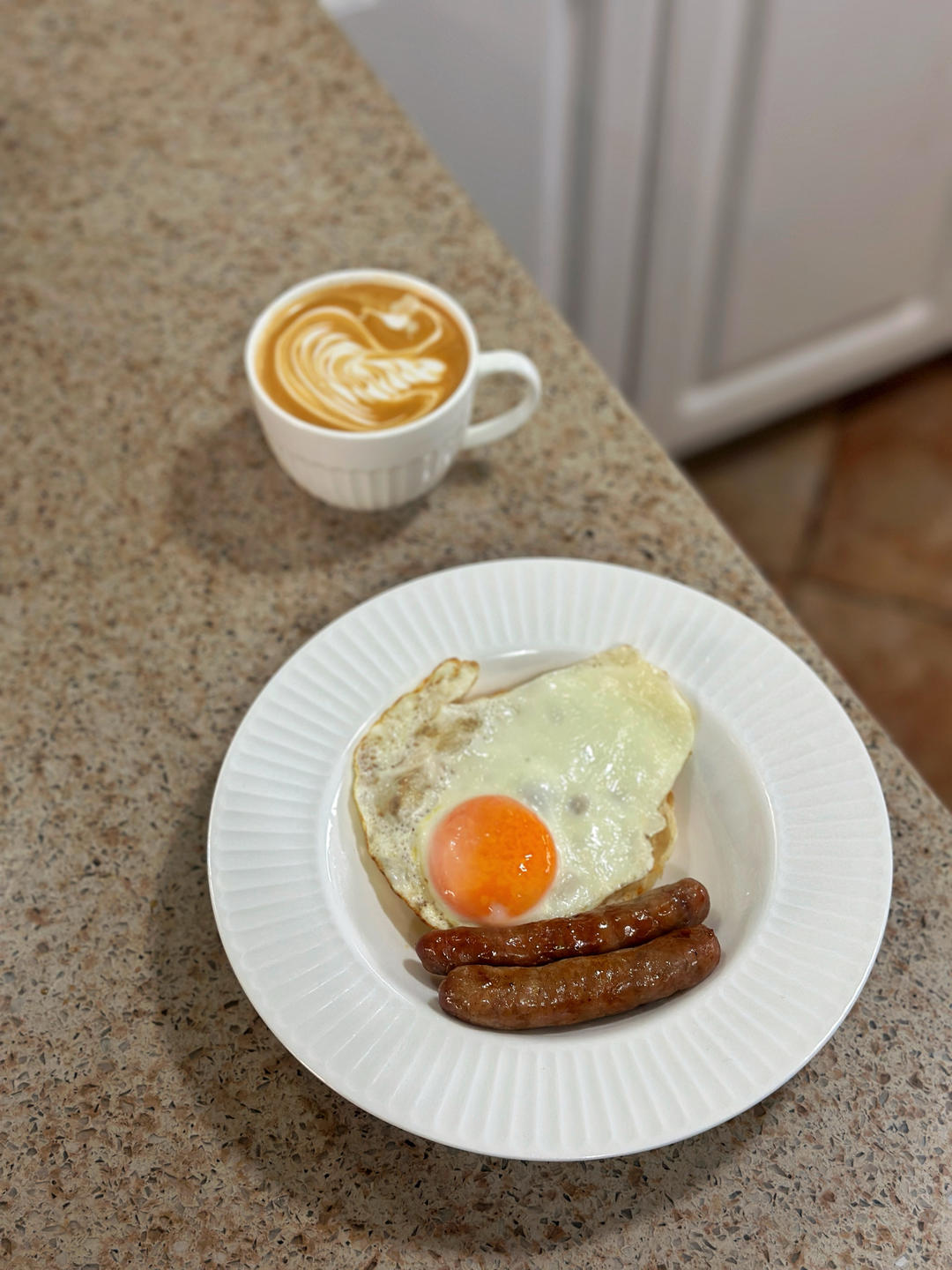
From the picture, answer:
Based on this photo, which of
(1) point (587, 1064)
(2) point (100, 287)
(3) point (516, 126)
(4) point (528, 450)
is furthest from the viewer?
(3) point (516, 126)

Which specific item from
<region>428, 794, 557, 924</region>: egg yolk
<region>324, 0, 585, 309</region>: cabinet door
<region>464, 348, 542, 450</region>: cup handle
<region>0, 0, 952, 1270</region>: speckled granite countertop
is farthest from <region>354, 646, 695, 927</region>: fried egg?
<region>324, 0, 585, 309</region>: cabinet door

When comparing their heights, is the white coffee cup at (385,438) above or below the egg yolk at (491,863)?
above

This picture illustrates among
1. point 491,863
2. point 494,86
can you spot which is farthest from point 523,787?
point 494,86


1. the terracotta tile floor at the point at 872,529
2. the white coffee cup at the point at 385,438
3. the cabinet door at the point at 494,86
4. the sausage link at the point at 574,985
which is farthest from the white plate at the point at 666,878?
the terracotta tile floor at the point at 872,529

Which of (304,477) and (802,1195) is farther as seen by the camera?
(304,477)

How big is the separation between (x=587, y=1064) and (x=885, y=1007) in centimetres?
24

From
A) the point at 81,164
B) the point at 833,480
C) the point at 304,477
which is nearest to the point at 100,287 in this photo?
the point at 81,164

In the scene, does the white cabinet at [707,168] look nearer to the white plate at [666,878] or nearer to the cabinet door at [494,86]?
the cabinet door at [494,86]

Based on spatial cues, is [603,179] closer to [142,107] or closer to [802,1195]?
[142,107]

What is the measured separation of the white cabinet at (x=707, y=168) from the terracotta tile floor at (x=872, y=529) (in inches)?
8.0

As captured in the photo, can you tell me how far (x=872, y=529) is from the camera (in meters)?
2.54

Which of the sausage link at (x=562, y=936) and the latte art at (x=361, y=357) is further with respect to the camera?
the latte art at (x=361, y=357)

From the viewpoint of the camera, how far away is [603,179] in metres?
1.97

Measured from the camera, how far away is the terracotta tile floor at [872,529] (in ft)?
7.63
